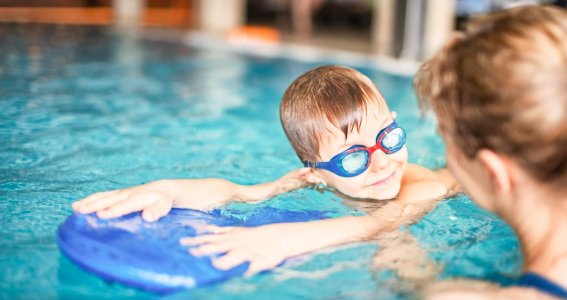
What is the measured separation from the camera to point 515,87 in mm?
1409

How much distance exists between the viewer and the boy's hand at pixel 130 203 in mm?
2192

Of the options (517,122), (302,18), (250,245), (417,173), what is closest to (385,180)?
(417,173)

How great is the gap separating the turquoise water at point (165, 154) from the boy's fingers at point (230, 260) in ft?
0.18

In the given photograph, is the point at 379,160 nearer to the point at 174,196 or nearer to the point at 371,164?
the point at 371,164

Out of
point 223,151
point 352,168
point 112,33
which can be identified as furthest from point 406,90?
point 112,33

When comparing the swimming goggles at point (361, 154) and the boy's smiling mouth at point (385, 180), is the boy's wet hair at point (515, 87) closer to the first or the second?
the swimming goggles at point (361, 154)

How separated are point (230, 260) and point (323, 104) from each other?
75 centimetres

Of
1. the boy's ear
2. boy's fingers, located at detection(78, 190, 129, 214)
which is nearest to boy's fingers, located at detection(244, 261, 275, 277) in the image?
boy's fingers, located at detection(78, 190, 129, 214)

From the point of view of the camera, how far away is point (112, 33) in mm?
11961

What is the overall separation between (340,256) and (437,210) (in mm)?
704

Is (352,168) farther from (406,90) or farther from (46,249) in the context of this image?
(406,90)

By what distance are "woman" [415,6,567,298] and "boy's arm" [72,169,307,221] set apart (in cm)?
107

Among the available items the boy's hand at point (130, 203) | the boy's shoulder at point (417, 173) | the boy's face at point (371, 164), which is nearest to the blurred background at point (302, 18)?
the boy's shoulder at point (417, 173)

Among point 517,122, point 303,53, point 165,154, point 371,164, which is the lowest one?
point 165,154
